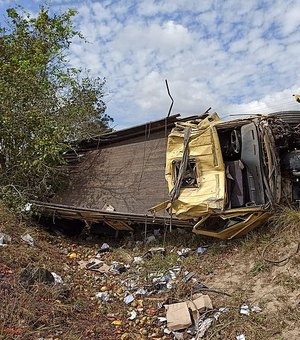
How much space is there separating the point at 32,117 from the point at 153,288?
14.7ft

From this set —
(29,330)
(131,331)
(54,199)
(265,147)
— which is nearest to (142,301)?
(131,331)

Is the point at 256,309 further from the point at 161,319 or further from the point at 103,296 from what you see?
the point at 103,296

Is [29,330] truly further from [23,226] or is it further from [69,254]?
[23,226]

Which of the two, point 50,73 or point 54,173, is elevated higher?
point 50,73

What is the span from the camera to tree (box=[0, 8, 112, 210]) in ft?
23.5

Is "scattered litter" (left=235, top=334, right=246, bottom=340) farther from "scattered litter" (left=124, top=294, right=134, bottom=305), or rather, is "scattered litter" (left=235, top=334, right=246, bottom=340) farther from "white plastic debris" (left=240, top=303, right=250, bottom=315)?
"scattered litter" (left=124, top=294, right=134, bottom=305)

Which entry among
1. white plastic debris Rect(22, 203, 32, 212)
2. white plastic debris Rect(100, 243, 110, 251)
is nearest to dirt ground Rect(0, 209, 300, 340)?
white plastic debris Rect(100, 243, 110, 251)

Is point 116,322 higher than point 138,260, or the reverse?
point 138,260

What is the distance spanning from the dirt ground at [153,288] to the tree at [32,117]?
1.69 m

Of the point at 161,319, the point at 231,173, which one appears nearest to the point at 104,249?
the point at 161,319

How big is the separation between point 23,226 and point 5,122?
91.7 inches

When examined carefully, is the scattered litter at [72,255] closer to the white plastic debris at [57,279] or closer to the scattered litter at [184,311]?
the white plastic debris at [57,279]

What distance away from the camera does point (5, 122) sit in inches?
285

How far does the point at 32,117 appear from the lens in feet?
24.2
